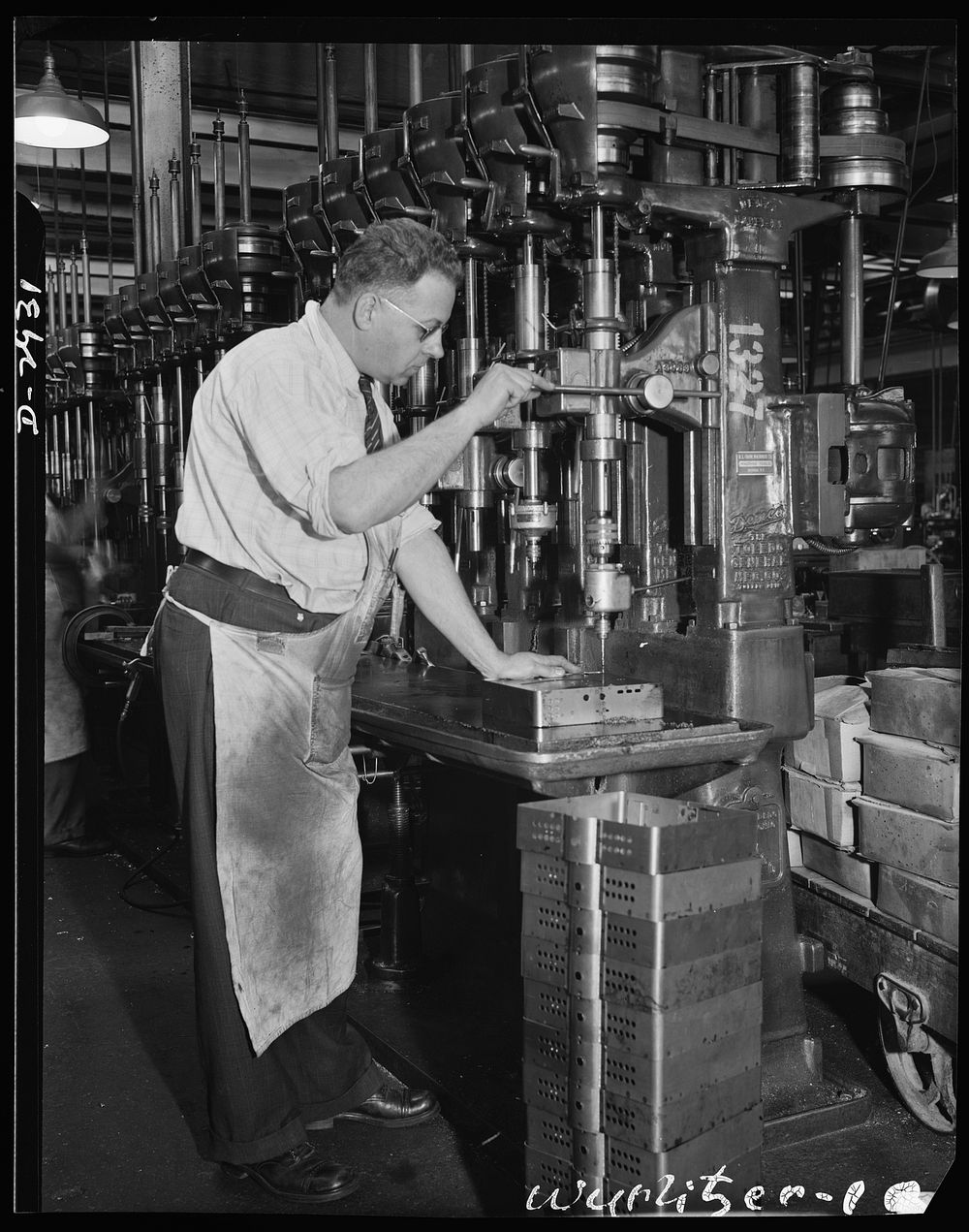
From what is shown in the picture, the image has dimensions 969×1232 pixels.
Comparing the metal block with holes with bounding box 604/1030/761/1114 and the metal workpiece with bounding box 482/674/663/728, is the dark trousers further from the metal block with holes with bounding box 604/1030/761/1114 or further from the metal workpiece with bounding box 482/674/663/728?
the metal block with holes with bounding box 604/1030/761/1114

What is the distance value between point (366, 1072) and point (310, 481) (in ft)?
4.00

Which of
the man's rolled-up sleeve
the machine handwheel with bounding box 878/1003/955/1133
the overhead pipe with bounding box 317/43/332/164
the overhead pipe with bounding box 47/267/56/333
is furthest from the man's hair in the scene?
the overhead pipe with bounding box 47/267/56/333

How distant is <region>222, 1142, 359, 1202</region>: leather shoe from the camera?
229 cm

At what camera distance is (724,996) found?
1981 mm

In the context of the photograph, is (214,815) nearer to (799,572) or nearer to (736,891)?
(736,891)

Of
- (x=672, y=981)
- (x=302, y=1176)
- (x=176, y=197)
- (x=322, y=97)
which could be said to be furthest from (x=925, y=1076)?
(x=176, y=197)

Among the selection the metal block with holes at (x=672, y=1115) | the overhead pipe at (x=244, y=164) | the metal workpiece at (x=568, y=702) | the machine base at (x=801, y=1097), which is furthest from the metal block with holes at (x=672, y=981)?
the overhead pipe at (x=244, y=164)

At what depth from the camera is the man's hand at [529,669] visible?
96.7 inches

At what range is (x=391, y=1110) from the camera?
2.58m

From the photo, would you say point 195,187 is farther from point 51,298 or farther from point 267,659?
point 51,298

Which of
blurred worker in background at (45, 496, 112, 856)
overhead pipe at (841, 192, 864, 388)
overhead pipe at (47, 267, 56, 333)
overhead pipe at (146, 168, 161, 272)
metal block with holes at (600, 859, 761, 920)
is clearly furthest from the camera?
overhead pipe at (47, 267, 56, 333)

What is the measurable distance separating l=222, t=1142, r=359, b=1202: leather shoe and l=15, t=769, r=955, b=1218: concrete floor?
33mm

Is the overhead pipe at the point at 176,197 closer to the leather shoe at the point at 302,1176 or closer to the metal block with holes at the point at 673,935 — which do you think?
the leather shoe at the point at 302,1176

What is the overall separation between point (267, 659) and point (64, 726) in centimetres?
254
